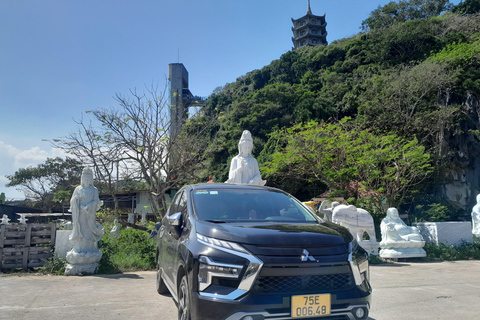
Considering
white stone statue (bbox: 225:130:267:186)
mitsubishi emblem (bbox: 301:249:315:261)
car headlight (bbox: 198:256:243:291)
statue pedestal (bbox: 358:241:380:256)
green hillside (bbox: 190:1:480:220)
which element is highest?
green hillside (bbox: 190:1:480:220)

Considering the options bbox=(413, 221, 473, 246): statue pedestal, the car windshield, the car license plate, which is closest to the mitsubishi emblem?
the car license plate

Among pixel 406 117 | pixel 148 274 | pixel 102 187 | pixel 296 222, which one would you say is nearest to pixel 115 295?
pixel 148 274

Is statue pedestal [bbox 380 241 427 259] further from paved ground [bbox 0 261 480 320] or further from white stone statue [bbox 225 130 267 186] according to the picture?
white stone statue [bbox 225 130 267 186]

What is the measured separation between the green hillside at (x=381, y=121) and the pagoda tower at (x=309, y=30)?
32.0 m

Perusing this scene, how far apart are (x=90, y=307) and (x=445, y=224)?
31.7 feet

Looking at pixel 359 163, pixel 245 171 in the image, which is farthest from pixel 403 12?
pixel 245 171

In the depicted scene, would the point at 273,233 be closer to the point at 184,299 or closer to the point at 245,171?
the point at 184,299

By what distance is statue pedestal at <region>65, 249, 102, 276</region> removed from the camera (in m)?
6.78

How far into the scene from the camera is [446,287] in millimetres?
5605

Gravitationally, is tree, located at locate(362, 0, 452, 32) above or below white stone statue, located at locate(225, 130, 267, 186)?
above

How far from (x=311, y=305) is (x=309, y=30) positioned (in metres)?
69.9

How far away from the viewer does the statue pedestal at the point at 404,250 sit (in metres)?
8.63

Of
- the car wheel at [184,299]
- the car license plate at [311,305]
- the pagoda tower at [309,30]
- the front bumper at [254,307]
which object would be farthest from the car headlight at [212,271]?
the pagoda tower at [309,30]

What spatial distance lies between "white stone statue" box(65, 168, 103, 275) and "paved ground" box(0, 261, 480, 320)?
33 cm
